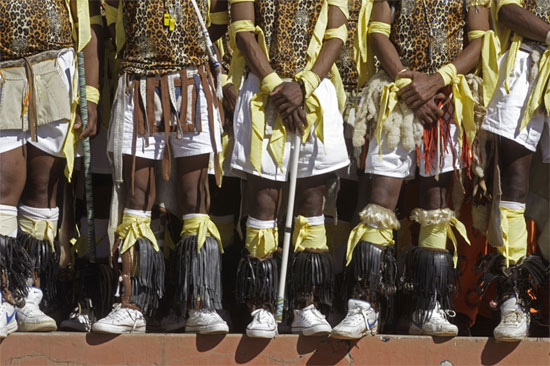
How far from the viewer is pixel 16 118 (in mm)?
5410

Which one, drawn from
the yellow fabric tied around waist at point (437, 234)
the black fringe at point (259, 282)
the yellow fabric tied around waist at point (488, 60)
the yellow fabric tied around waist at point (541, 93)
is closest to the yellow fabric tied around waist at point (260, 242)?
the black fringe at point (259, 282)

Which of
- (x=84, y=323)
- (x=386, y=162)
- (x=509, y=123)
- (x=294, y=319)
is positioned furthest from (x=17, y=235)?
(x=509, y=123)

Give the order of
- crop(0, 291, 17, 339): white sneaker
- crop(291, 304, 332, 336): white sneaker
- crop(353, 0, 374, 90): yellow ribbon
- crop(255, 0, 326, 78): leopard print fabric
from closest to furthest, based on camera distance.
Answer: crop(0, 291, 17, 339): white sneaker, crop(291, 304, 332, 336): white sneaker, crop(255, 0, 326, 78): leopard print fabric, crop(353, 0, 374, 90): yellow ribbon

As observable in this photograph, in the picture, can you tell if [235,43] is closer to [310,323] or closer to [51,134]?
[51,134]

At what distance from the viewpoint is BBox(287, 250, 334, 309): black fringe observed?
547 centimetres

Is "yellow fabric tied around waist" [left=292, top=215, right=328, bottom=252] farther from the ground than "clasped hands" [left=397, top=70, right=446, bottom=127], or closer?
closer

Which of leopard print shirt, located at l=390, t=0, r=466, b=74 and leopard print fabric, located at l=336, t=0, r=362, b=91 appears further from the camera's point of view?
leopard print fabric, located at l=336, t=0, r=362, b=91

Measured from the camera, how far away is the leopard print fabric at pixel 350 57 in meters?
6.13

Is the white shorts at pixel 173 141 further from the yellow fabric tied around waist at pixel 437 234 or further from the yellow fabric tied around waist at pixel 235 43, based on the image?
the yellow fabric tied around waist at pixel 437 234

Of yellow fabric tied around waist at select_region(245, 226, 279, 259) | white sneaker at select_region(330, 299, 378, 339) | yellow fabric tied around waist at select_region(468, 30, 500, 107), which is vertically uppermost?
yellow fabric tied around waist at select_region(468, 30, 500, 107)

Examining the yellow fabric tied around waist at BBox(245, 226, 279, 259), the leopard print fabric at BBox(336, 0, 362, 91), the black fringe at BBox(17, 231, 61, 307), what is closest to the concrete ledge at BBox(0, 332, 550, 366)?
the black fringe at BBox(17, 231, 61, 307)

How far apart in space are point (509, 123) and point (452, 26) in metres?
0.66

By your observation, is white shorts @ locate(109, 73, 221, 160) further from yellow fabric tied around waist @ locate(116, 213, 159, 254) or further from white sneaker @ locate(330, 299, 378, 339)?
white sneaker @ locate(330, 299, 378, 339)

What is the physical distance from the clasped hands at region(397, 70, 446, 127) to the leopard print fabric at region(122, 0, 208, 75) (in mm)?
1218
